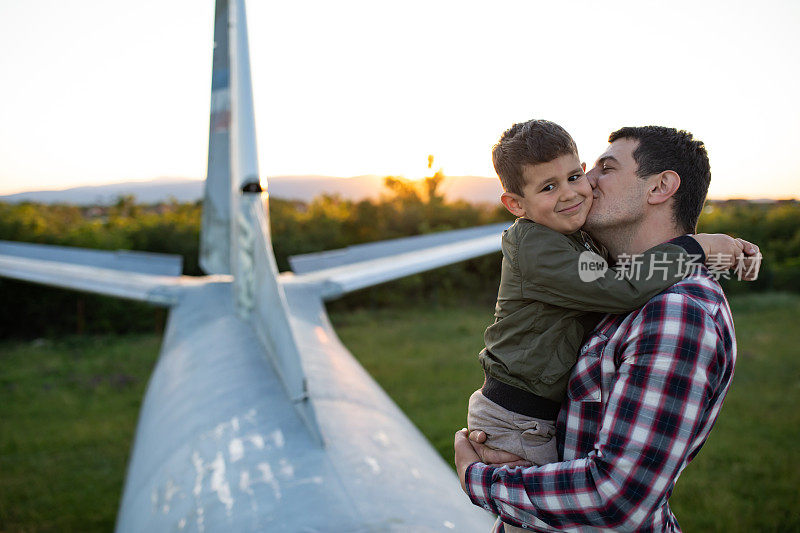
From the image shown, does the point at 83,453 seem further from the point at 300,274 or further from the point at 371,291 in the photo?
the point at 371,291

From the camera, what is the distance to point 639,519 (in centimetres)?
170

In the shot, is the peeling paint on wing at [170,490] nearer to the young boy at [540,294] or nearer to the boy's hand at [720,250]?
the young boy at [540,294]

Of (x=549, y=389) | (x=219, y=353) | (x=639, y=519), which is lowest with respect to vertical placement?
(x=219, y=353)

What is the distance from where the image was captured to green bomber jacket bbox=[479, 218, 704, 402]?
6.02 ft

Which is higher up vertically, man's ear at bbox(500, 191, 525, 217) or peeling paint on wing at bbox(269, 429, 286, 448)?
man's ear at bbox(500, 191, 525, 217)

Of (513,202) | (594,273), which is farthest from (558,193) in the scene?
(594,273)

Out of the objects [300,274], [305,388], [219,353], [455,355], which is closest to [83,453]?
[300,274]

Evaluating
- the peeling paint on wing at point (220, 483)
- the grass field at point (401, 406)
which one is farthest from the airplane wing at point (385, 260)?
the peeling paint on wing at point (220, 483)

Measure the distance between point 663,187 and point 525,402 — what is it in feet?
3.02

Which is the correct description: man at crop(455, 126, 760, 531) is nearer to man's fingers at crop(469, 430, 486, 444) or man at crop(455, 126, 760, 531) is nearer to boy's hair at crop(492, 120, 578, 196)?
man's fingers at crop(469, 430, 486, 444)

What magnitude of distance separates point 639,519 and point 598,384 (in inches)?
16.9

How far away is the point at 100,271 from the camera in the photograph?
8766 mm

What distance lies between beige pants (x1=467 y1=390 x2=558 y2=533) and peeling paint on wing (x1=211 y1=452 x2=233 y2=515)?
2.00 m

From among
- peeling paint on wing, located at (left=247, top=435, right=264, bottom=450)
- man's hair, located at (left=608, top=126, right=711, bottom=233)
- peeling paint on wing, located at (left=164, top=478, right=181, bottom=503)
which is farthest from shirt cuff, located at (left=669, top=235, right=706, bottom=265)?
peeling paint on wing, located at (left=164, top=478, right=181, bottom=503)
